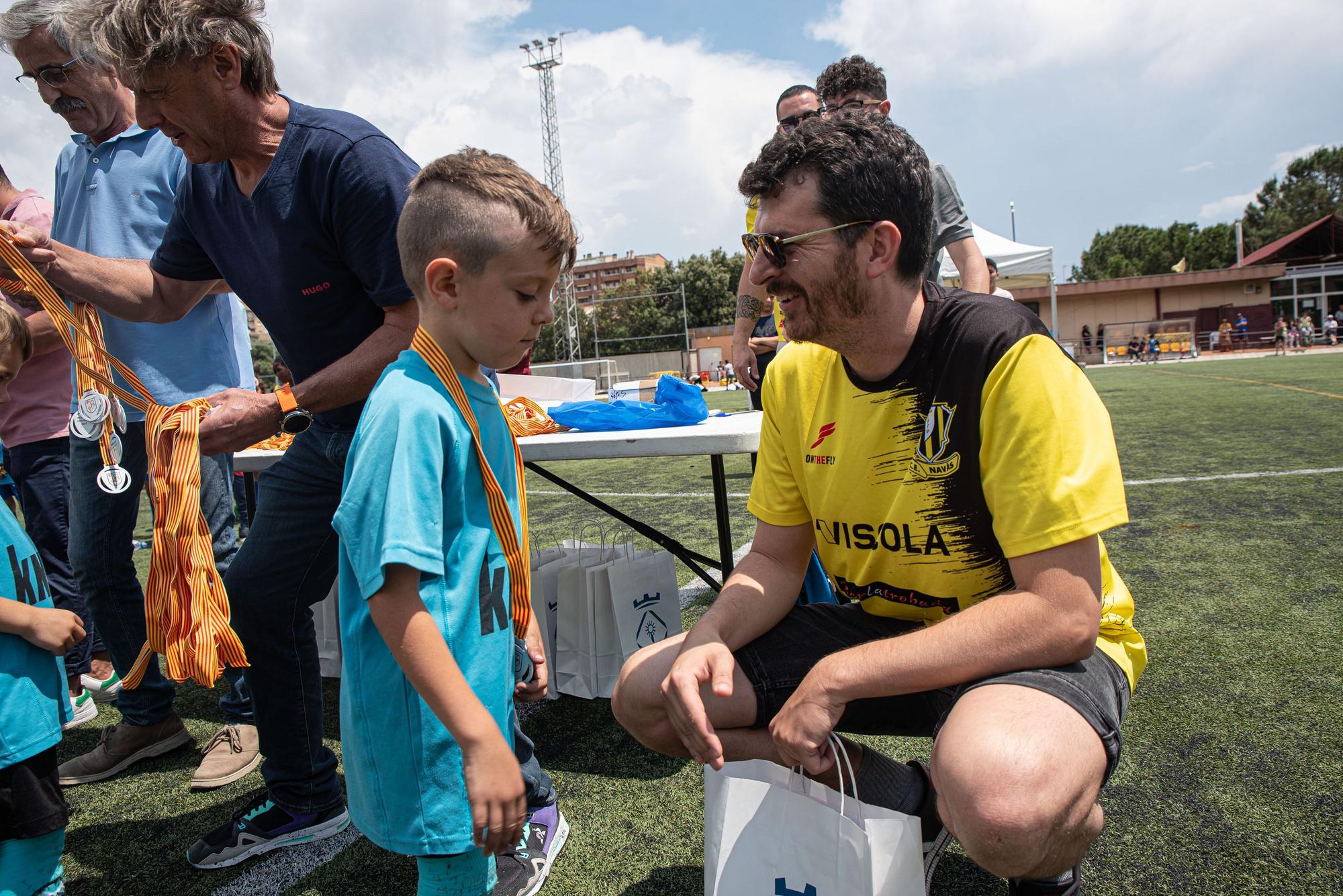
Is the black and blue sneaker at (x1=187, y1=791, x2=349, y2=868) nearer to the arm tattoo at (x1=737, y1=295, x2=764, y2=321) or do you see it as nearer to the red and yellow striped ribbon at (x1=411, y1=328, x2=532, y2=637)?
the red and yellow striped ribbon at (x1=411, y1=328, x2=532, y2=637)

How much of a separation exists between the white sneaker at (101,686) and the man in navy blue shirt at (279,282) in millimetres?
1596

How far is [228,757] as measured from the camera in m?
2.58

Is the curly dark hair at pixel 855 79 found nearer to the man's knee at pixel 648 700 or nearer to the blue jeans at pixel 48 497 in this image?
the man's knee at pixel 648 700

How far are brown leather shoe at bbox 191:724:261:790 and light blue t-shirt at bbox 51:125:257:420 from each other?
3.63 ft

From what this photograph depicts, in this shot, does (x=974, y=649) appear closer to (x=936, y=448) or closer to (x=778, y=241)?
(x=936, y=448)

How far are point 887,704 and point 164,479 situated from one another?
5.80 feet

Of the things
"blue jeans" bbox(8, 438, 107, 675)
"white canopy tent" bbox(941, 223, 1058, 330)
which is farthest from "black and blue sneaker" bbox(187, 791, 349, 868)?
"white canopy tent" bbox(941, 223, 1058, 330)

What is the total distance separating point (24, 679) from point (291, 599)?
551mm

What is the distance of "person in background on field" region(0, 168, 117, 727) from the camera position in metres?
3.22

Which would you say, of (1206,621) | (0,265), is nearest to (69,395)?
(0,265)

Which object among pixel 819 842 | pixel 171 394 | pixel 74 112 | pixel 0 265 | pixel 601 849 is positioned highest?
pixel 74 112

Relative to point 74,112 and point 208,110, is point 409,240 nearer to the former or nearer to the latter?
point 208,110

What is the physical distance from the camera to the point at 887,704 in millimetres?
1709

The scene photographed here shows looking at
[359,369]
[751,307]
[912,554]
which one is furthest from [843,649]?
[751,307]
